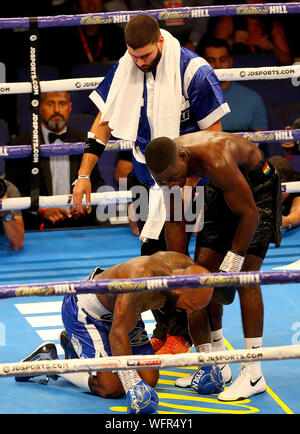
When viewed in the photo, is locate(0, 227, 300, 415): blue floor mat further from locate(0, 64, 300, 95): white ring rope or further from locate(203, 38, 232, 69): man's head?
locate(203, 38, 232, 69): man's head

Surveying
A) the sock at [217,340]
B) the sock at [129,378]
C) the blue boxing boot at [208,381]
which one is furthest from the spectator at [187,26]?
the sock at [129,378]

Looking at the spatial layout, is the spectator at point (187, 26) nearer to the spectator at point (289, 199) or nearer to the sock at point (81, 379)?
the spectator at point (289, 199)

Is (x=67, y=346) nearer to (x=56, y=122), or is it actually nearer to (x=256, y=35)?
(x=56, y=122)

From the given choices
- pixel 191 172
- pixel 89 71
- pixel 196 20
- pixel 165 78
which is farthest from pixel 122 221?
pixel 191 172

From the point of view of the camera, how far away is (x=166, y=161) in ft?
11.8

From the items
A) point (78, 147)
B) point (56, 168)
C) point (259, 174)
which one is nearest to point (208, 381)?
point (259, 174)

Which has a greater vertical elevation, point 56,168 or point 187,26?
point 187,26

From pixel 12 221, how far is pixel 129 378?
2.40 meters

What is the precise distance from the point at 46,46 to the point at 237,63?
1.59 metres

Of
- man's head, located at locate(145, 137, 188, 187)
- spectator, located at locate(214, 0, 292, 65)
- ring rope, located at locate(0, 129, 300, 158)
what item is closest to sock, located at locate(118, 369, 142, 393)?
man's head, located at locate(145, 137, 188, 187)

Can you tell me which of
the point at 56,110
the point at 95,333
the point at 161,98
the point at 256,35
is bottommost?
the point at 95,333

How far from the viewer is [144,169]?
4.48m

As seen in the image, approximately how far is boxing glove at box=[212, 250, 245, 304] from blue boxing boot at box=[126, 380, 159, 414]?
0.51 m
